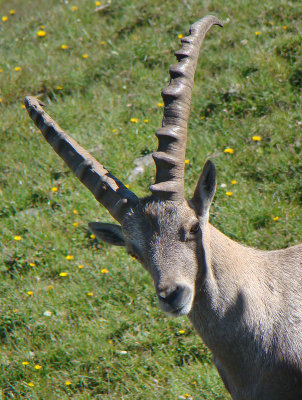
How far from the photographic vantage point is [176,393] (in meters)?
5.60

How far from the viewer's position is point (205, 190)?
187 inches

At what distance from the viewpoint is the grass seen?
6.13 meters

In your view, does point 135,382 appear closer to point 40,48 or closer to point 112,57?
point 112,57

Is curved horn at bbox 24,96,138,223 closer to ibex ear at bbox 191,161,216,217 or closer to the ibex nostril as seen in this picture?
ibex ear at bbox 191,161,216,217

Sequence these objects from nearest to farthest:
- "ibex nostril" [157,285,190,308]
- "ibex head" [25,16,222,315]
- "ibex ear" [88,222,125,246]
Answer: "ibex nostril" [157,285,190,308] < "ibex head" [25,16,222,315] < "ibex ear" [88,222,125,246]

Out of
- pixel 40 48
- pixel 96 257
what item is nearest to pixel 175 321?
pixel 96 257

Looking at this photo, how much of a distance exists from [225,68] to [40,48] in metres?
3.78

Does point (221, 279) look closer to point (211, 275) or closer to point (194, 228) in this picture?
point (211, 275)

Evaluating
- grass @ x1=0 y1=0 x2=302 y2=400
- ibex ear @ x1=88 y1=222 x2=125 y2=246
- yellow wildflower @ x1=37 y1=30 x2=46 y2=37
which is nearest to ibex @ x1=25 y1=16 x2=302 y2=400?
ibex ear @ x1=88 y1=222 x2=125 y2=246

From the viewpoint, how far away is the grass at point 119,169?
241 inches

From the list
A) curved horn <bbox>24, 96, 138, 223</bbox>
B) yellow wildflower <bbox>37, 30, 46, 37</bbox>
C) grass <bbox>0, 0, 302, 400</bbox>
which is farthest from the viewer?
yellow wildflower <bbox>37, 30, 46, 37</bbox>

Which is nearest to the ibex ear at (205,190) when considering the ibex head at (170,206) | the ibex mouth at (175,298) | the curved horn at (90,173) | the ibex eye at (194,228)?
the ibex head at (170,206)

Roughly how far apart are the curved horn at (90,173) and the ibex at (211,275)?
17 mm

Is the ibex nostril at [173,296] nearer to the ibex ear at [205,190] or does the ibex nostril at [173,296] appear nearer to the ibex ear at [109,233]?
the ibex ear at [205,190]
